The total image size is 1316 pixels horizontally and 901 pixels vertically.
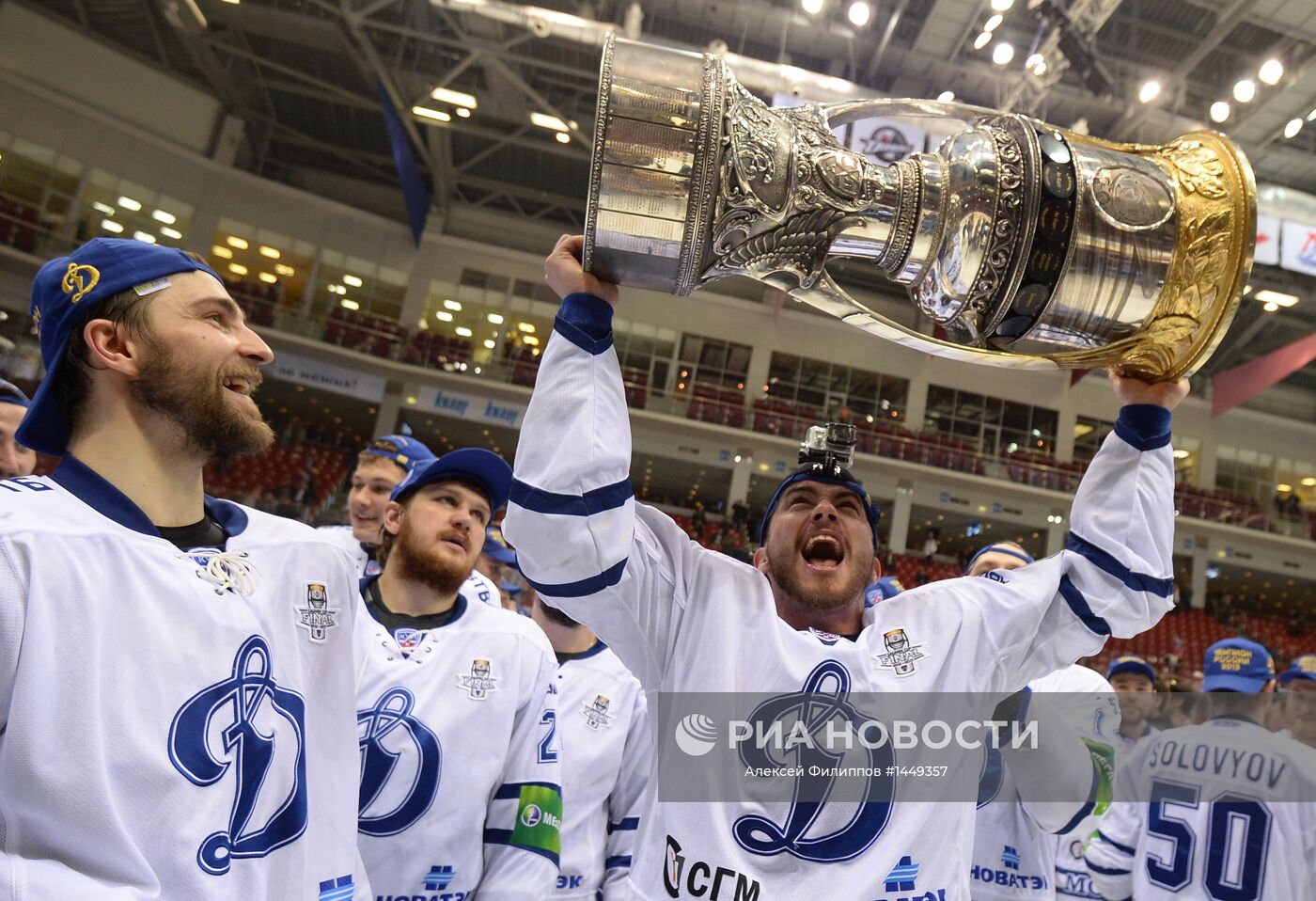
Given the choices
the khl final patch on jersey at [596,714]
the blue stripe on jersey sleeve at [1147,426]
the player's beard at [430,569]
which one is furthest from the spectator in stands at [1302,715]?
the player's beard at [430,569]

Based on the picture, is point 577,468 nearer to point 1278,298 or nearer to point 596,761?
point 596,761

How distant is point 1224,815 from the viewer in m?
3.01

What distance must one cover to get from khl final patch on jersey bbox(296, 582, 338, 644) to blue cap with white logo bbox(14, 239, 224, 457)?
458 millimetres

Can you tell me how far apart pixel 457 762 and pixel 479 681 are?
0.70ft

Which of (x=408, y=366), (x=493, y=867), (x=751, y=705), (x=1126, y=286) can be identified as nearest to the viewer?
(x=1126, y=286)

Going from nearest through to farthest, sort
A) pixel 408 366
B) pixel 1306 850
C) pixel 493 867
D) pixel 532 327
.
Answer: pixel 493 867 → pixel 1306 850 → pixel 408 366 → pixel 532 327

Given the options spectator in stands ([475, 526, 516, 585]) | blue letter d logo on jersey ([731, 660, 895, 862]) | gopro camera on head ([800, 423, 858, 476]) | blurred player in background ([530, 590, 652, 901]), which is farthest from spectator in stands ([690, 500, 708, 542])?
blue letter d logo on jersey ([731, 660, 895, 862])

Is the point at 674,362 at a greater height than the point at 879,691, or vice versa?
the point at 674,362

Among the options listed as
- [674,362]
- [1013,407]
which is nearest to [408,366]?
[674,362]

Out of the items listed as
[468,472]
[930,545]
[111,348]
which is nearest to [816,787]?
[111,348]

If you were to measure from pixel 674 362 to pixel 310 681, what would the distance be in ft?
68.4

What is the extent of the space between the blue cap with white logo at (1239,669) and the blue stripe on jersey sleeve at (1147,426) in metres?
2.23

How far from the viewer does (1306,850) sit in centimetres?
284

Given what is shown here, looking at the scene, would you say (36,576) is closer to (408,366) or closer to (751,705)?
(751,705)
